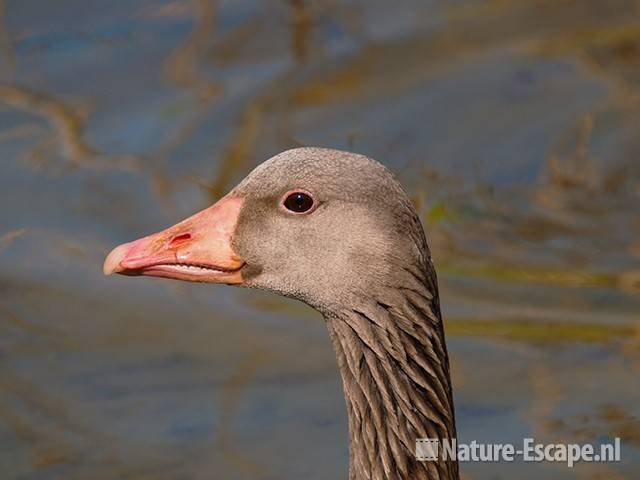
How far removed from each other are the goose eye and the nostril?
15.8 inches

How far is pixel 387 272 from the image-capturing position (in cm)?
516

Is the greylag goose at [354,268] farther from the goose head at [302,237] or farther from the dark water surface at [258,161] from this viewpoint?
the dark water surface at [258,161]

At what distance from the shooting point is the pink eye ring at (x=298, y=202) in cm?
524

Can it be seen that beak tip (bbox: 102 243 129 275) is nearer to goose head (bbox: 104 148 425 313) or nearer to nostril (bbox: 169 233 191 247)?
goose head (bbox: 104 148 425 313)

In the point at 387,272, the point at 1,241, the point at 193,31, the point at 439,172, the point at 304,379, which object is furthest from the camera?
the point at 193,31

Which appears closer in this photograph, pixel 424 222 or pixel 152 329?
pixel 152 329

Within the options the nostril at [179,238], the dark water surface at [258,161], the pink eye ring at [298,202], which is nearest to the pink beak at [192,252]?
the nostril at [179,238]

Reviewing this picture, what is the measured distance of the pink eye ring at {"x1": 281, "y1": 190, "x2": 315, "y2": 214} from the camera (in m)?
5.24

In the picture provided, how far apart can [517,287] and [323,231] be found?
3479 mm

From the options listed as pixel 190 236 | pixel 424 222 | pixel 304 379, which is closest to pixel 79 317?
pixel 304 379

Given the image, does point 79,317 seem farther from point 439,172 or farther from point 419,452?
point 419,452

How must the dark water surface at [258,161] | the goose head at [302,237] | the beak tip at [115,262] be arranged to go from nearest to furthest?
the goose head at [302,237], the beak tip at [115,262], the dark water surface at [258,161]

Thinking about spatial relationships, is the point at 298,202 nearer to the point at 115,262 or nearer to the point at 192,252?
the point at 192,252

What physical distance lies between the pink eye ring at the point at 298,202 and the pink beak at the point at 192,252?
0.67 feet
